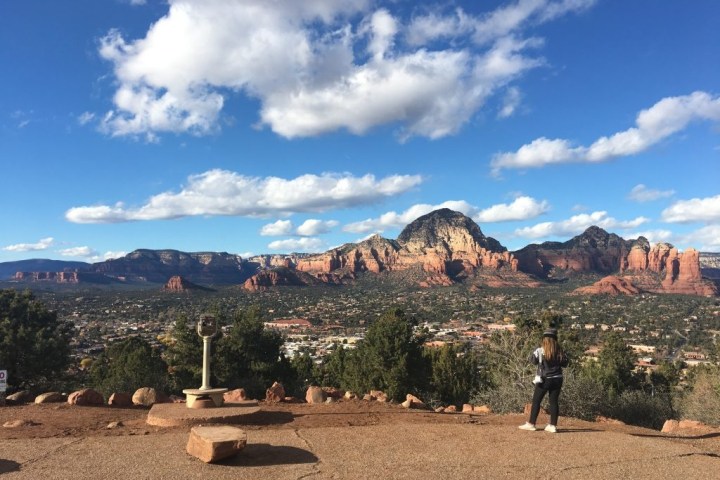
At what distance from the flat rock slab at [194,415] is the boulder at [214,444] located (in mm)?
2341

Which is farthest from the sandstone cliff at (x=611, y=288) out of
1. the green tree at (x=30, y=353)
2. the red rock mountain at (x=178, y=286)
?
the green tree at (x=30, y=353)

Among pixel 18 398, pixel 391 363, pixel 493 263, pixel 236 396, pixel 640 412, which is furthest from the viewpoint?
pixel 493 263

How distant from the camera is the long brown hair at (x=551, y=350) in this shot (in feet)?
29.3

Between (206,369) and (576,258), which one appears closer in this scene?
(206,369)

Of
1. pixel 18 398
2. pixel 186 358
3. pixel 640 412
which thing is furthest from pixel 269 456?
pixel 186 358

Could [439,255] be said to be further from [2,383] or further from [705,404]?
[2,383]

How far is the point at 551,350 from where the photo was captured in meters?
8.96

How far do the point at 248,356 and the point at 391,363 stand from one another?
806cm

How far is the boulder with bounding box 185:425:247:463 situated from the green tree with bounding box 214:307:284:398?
65.6ft

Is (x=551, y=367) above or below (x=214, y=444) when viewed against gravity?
above

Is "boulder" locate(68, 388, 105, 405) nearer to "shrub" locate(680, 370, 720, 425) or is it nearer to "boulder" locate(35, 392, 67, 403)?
"boulder" locate(35, 392, 67, 403)

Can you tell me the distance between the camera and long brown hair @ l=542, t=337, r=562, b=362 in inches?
352

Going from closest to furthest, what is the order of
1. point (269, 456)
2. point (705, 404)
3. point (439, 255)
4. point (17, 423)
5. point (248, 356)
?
point (269, 456) → point (17, 423) → point (705, 404) → point (248, 356) → point (439, 255)

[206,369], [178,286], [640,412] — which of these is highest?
[178,286]
